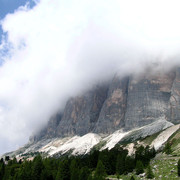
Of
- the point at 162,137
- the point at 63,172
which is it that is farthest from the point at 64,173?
the point at 162,137

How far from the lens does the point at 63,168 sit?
196 feet

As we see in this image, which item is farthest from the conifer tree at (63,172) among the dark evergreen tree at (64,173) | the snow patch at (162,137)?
the snow patch at (162,137)

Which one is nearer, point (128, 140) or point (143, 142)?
point (143, 142)

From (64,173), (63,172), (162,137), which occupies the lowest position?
(162,137)

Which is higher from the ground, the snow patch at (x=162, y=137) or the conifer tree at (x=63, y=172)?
the conifer tree at (x=63, y=172)

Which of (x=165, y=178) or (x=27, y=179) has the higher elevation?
(x=27, y=179)

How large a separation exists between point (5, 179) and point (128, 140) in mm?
130233

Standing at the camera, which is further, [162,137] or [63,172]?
[162,137]

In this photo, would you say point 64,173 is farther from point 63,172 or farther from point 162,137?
point 162,137

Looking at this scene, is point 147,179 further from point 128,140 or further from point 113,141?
point 113,141

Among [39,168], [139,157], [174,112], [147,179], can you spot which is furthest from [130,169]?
[174,112]

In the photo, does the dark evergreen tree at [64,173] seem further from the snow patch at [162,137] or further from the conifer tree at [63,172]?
the snow patch at [162,137]

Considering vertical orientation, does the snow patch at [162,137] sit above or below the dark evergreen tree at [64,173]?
below

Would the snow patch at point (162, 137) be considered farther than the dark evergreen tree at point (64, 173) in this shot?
Yes
